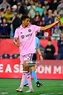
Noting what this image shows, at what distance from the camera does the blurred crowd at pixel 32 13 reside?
64.2ft

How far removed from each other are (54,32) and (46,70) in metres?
3.59

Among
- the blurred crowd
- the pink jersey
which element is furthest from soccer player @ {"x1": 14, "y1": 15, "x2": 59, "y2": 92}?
the blurred crowd

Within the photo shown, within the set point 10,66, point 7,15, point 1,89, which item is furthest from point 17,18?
point 1,89

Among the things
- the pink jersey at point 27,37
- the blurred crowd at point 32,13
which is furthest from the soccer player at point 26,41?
the blurred crowd at point 32,13

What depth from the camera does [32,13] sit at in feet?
68.4

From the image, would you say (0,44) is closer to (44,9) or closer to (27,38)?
(44,9)

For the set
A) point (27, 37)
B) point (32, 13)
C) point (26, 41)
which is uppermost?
point (32, 13)

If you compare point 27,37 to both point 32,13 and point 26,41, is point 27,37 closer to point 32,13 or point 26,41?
point 26,41

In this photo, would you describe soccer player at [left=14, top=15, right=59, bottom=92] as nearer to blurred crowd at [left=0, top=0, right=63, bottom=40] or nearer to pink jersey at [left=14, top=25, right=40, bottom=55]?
pink jersey at [left=14, top=25, right=40, bottom=55]

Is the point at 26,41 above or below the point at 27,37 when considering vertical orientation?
below

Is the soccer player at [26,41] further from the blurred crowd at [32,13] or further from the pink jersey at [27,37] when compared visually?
the blurred crowd at [32,13]

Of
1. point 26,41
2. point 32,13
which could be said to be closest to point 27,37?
point 26,41

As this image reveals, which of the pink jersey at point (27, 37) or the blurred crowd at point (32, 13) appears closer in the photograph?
the pink jersey at point (27, 37)

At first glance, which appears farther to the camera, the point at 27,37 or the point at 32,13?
the point at 32,13
